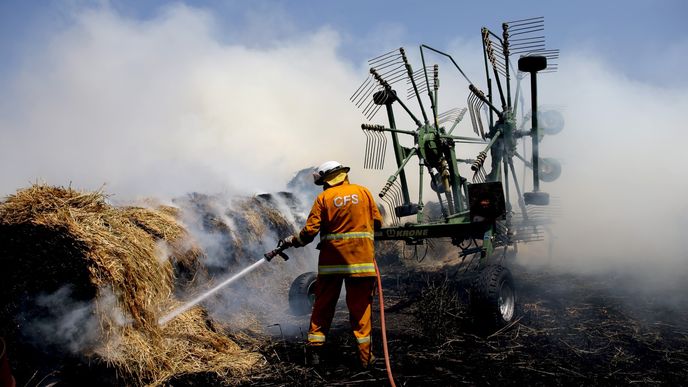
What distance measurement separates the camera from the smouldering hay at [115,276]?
13.5ft

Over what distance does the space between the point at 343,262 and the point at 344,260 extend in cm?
2

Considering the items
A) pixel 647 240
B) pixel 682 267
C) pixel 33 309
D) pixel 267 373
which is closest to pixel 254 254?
pixel 267 373

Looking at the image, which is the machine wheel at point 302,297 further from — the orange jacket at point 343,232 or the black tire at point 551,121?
the black tire at point 551,121

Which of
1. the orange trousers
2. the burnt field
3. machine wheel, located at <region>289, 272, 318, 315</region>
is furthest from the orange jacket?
machine wheel, located at <region>289, 272, 318, 315</region>

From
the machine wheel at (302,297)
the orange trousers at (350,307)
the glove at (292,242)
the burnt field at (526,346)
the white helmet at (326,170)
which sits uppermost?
the white helmet at (326,170)

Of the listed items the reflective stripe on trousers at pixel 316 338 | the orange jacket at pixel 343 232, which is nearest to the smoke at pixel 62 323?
the reflective stripe on trousers at pixel 316 338

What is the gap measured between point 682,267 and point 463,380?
8227mm

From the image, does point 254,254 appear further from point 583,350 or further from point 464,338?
point 583,350

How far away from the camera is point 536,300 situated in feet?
25.4

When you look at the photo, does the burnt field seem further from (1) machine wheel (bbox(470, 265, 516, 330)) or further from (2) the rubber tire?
(2) the rubber tire

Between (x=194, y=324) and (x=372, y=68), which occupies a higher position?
(x=372, y=68)

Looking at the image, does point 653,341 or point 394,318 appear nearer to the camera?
point 653,341

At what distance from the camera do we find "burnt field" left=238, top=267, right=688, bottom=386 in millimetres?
4375

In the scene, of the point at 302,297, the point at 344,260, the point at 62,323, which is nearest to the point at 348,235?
the point at 344,260
